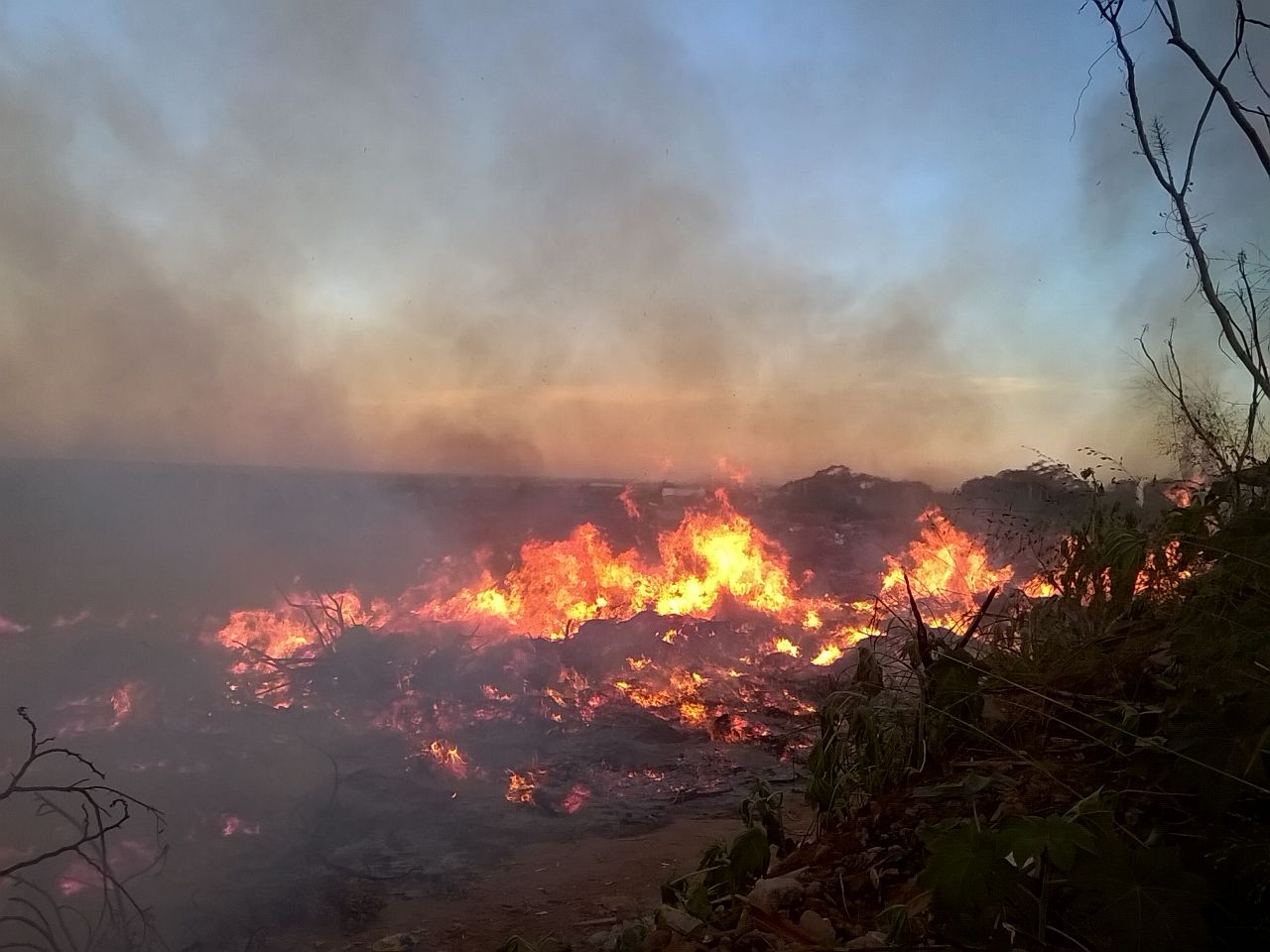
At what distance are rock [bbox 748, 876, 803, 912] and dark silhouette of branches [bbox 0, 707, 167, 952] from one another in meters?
3.28

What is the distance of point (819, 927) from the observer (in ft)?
6.28

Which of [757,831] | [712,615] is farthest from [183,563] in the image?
[757,831]

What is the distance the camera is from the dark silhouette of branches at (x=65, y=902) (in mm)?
3787

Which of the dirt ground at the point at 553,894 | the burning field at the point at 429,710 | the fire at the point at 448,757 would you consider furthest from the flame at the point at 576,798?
the fire at the point at 448,757

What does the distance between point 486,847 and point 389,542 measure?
31.8 feet

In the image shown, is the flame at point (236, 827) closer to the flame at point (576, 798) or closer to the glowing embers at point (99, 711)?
the glowing embers at point (99, 711)

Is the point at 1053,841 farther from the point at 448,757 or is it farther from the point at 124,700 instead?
the point at 124,700

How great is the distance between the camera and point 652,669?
1049 cm

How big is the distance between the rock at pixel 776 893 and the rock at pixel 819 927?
0.10m

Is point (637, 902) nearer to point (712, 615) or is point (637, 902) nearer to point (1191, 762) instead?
point (1191, 762)

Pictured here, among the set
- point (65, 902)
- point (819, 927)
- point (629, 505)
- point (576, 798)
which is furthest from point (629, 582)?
point (819, 927)

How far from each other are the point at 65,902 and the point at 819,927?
553 centimetres

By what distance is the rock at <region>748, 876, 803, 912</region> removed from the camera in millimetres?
2113

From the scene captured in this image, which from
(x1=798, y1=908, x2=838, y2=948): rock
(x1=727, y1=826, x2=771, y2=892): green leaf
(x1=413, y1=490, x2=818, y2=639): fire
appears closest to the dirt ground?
(x1=727, y1=826, x2=771, y2=892): green leaf
